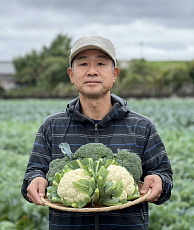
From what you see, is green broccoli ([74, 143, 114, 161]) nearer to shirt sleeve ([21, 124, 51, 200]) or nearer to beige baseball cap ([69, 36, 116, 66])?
shirt sleeve ([21, 124, 51, 200])

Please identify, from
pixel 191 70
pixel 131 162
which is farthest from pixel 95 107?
pixel 191 70

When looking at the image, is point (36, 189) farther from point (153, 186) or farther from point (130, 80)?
point (130, 80)

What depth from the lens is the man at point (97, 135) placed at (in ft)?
7.93

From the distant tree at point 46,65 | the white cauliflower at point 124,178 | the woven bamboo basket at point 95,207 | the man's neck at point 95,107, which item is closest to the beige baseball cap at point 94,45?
the man's neck at point 95,107

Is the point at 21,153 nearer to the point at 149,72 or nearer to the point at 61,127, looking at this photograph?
the point at 61,127

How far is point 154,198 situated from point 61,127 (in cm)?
71

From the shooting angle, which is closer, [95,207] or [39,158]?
[95,207]

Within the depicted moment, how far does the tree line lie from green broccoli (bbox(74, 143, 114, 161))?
49.3 m

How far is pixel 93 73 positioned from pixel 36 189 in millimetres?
740

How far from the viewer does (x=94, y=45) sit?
2408 millimetres

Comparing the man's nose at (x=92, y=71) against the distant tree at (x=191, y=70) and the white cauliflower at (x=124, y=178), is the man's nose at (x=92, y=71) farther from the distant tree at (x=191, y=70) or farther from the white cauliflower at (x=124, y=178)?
the distant tree at (x=191, y=70)

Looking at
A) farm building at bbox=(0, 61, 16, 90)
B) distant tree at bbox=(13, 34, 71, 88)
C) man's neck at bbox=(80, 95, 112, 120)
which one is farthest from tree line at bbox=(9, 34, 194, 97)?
man's neck at bbox=(80, 95, 112, 120)

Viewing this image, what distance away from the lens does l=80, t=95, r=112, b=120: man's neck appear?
2.54 meters

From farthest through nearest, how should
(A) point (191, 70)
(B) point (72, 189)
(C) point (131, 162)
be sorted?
(A) point (191, 70) < (C) point (131, 162) < (B) point (72, 189)
